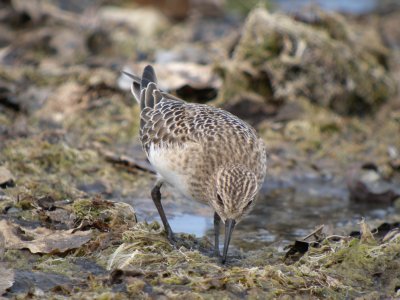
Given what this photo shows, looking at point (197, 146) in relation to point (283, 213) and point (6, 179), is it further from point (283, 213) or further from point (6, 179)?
A: point (283, 213)

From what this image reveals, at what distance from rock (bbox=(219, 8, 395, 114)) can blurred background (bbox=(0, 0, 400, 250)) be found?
0.02 meters

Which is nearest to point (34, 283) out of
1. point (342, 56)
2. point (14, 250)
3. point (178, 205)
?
point (14, 250)

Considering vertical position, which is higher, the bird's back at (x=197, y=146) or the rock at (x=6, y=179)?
the bird's back at (x=197, y=146)

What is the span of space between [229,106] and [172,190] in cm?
209

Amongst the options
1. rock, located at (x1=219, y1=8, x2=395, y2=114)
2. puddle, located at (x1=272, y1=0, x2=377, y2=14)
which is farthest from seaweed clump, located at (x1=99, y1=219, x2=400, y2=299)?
puddle, located at (x1=272, y1=0, x2=377, y2=14)

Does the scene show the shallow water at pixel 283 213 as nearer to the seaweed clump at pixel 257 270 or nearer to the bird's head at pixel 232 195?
the seaweed clump at pixel 257 270

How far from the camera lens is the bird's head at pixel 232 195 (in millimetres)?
5855

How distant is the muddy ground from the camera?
5395 millimetres

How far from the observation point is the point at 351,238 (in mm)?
6172

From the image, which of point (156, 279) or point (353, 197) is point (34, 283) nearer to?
point (156, 279)

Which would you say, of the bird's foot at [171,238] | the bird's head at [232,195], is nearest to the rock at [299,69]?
the bird's foot at [171,238]

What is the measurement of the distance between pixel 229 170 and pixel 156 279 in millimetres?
1318

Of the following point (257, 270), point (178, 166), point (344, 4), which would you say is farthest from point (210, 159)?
point (344, 4)

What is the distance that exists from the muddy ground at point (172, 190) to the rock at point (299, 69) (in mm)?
23
